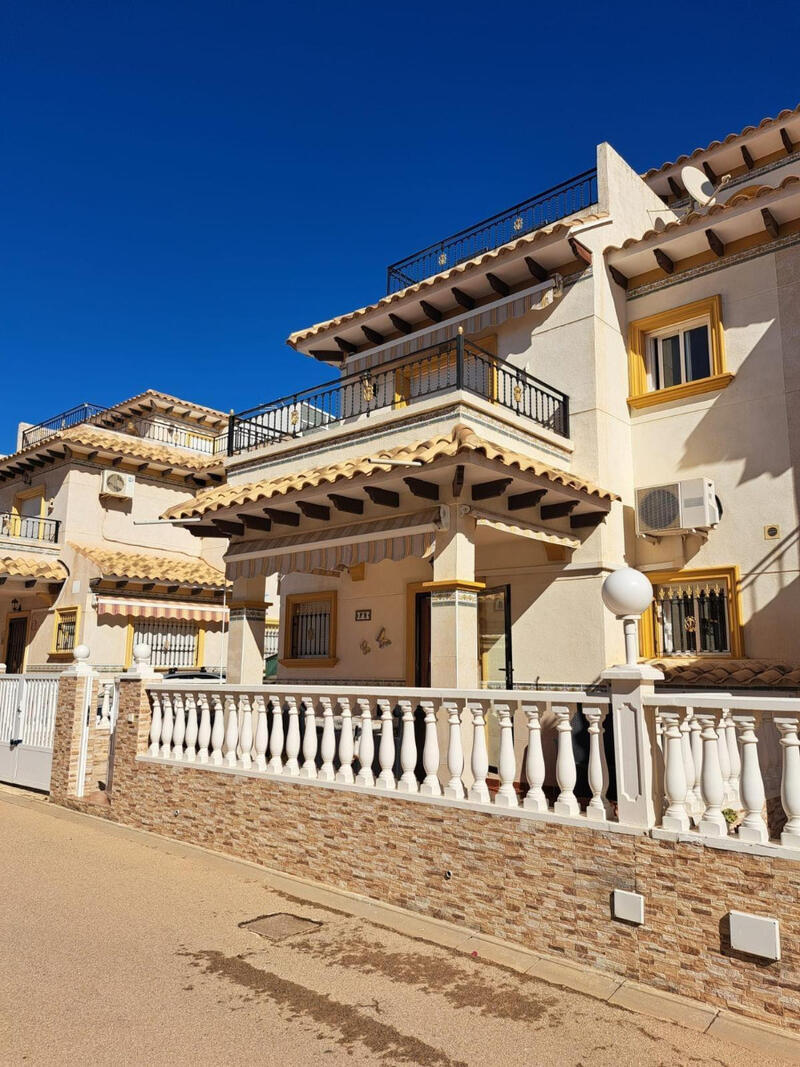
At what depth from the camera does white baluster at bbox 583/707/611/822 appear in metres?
5.60

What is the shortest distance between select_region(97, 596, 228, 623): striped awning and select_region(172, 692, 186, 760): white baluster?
12.8 meters

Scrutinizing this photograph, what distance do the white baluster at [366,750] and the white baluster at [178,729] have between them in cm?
A: 321

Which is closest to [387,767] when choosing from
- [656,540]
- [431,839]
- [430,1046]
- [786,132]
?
[431,839]

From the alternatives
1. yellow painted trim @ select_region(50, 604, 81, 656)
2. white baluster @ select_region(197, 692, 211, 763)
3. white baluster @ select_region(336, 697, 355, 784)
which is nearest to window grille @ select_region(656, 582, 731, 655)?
white baluster @ select_region(336, 697, 355, 784)

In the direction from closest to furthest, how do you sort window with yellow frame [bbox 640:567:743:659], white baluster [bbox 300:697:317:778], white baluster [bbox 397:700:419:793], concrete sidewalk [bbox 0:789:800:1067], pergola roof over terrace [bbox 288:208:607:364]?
1. concrete sidewalk [bbox 0:789:800:1067]
2. white baluster [bbox 397:700:419:793]
3. white baluster [bbox 300:697:317:778]
4. window with yellow frame [bbox 640:567:743:659]
5. pergola roof over terrace [bbox 288:208:607:364]

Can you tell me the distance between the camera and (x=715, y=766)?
5125mm

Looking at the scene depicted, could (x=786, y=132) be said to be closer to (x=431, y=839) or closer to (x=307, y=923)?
(x=431, y=839)

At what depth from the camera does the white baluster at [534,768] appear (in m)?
6.04

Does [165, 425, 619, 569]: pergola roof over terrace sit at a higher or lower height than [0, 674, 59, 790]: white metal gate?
higher

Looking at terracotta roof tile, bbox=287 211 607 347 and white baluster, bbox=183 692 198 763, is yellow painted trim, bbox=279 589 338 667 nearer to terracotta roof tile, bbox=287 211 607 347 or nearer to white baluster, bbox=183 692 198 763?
white baluster, bbox=183 692 198 763

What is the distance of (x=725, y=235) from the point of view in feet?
35.0

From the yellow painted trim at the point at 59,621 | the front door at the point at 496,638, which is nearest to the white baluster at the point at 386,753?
the front door at the point at 496,638

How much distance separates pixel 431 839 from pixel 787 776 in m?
3.14

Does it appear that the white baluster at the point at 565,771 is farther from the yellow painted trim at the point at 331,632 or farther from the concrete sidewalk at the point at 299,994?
the yellow painted trim at the point at 331,632
